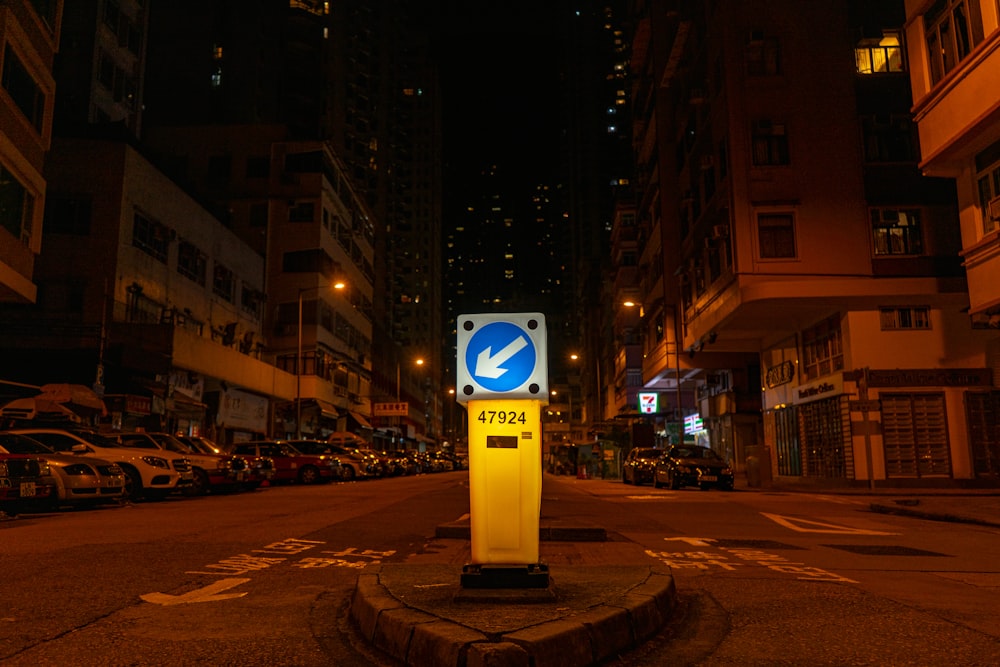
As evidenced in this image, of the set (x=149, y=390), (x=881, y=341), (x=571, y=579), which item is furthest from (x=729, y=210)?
(x=571, y=579)

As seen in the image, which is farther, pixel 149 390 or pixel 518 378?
pixel 149 390

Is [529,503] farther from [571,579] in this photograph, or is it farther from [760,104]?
[760,104]

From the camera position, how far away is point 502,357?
579 centimetres

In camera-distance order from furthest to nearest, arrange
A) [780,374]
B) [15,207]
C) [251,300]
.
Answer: [251,300] → [780,374] → [15,207]

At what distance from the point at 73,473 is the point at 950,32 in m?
22.5

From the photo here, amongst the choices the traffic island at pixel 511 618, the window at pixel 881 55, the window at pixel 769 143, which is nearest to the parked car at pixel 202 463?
the traffic island at pixel 511 618

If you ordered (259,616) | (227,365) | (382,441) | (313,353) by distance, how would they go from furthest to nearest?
1. (382,441)
2. (313,353)
3. (227,365)
4. (259,616)

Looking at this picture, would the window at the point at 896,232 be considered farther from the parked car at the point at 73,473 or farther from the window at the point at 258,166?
the window at the point at 258,166

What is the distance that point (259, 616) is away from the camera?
599cm

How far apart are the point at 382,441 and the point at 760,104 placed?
228ft

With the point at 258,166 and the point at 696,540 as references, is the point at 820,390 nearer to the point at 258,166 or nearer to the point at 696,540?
the point at 696,540

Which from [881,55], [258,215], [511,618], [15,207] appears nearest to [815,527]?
[511,618]

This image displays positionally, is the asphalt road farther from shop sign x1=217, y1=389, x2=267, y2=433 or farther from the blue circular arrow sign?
shop sign x1=217, y1=389, x2=267, y2=433

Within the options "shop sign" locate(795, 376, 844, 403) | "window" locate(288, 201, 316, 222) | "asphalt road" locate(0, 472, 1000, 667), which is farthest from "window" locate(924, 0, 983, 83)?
"window" locate(288, 201, 316, 222)
